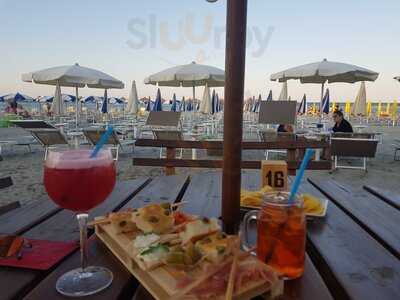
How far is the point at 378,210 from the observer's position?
1259 mm

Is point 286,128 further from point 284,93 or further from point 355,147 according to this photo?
point 284,93

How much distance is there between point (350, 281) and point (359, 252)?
0.57 feet

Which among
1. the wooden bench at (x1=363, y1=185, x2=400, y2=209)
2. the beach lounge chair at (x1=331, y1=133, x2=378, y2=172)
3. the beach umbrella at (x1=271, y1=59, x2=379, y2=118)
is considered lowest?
the beach lounge chair at (x1=331, y1=133, x2=378, y2=172)

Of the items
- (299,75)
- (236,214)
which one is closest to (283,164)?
(236,214)

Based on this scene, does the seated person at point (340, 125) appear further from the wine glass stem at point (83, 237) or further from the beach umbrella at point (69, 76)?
the wine glass stem at point (83, 237)

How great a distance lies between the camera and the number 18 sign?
1.27m

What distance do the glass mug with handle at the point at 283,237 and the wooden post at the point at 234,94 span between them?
0.21 metres

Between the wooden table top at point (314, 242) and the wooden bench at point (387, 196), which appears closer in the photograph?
the wooden table top at point (314, 242)

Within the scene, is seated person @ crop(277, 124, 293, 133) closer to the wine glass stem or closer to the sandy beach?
the sandy beach

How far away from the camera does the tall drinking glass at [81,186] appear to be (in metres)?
0.71

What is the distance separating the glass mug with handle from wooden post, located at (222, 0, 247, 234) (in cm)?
21

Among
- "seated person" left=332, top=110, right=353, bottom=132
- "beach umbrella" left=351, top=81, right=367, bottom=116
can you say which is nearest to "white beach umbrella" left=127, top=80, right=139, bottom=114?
"beach umbrella" left=351, top=81, right=367, bottom=116

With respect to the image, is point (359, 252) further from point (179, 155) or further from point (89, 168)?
point (179, 155)

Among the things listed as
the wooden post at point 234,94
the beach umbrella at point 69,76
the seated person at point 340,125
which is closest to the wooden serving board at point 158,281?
the wooden post at point 234,94
